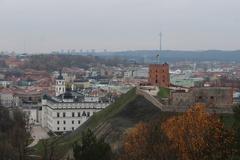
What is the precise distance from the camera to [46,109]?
77.1m

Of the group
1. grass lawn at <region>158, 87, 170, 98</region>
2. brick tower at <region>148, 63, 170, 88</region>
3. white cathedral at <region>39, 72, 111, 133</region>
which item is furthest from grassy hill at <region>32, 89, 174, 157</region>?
white cathedral at <region>39, 72, 111, 133</region>

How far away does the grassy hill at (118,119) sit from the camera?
47.3 m

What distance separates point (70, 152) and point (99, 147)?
20634 millimetres

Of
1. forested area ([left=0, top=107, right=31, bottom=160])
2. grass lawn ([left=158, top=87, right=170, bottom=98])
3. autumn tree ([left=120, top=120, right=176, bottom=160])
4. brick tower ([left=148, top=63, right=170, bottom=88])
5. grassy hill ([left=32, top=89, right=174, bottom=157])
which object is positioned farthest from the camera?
brick tower ([left=148, top=63, right=170, bottom=88])

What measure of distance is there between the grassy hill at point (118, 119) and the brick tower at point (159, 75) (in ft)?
11.3

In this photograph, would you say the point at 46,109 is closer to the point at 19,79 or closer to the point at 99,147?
the point at 99,147

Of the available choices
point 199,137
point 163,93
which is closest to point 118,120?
point 163,93

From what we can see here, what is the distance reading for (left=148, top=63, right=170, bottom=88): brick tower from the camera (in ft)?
200

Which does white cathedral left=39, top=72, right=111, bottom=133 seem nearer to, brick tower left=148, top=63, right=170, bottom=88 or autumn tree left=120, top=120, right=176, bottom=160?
brick tower left=148, top=63, right=170, bottom=88

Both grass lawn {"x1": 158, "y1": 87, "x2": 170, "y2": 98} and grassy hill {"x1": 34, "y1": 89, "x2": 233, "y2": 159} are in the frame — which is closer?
grassy hill {"x1": 34, "y1": 89, "x2": 233, "y2": 159}

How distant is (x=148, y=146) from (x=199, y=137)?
123 inches

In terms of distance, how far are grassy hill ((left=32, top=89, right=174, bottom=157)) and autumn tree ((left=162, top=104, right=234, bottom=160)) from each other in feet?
38.8

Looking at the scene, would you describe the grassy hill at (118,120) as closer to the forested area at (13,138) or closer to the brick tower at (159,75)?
the forested area at (13,138)

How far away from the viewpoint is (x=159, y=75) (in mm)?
61156
